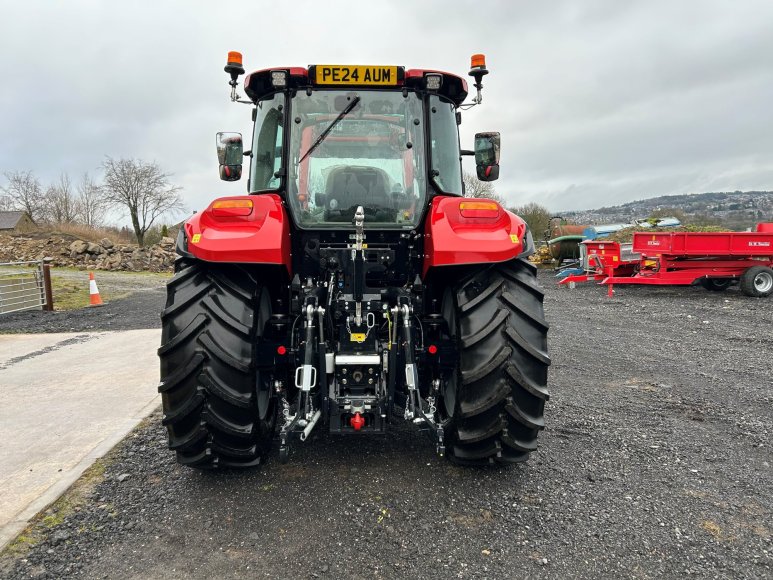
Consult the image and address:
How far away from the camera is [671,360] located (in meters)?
5.96

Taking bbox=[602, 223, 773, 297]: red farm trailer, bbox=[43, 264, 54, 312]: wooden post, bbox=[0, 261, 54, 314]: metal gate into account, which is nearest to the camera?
bbox=[0, 261, 54, 314]: metal gate

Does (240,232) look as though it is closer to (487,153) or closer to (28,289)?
(487,153)

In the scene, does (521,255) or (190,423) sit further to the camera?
(521,255)

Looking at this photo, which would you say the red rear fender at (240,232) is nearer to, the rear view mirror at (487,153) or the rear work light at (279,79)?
the rear work light at (279,79)

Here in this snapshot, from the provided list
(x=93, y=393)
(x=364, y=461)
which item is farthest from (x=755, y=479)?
(x=93, y=393)

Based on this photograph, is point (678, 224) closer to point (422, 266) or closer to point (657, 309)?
point (657, 309)

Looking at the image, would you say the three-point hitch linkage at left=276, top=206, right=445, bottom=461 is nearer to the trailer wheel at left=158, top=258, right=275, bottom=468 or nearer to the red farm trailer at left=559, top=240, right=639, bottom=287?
the trailer wheel at left=158, top=258, right=275, bottom=468

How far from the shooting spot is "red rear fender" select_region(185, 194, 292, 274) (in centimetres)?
266

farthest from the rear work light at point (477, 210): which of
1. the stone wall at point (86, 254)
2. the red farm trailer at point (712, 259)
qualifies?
the stone wall at point (86, 254)

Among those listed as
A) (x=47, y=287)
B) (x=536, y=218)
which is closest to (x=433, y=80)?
(x=47, y=287)

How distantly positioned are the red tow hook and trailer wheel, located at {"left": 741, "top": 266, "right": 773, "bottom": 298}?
37.1 ft

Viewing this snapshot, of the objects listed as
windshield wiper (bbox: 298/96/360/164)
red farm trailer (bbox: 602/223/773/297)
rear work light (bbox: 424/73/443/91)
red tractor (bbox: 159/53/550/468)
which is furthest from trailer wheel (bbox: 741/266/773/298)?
windshield wiper (bbox: 298/96/360/164)

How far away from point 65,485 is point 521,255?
282cm

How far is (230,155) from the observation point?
352 centimetres
